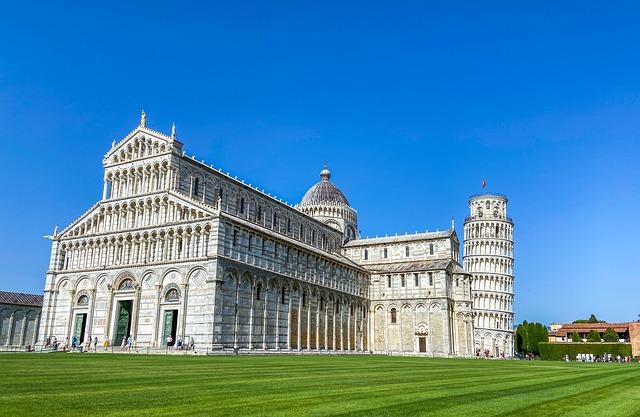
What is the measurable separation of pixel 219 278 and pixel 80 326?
57.2 feet

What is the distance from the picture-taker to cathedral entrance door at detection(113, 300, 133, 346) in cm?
4950

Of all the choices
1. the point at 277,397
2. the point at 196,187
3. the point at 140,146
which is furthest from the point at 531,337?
the point at 277,397

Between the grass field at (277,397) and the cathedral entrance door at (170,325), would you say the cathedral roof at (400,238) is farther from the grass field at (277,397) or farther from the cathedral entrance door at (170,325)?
the grass field at (277,397)

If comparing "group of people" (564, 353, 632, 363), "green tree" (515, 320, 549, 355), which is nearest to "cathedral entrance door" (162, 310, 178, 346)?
"group of people" (564, 353, 632, 363)

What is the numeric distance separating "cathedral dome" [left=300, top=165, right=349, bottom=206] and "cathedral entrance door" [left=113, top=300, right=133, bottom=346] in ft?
132

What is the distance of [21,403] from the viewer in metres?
10.4

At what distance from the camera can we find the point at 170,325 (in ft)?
155

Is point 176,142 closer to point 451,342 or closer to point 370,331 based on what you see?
point 370,331

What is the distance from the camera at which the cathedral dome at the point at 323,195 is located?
8625cm

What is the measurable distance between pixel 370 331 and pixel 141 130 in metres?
39.8

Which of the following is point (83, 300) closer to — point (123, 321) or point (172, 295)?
point (123, 321)

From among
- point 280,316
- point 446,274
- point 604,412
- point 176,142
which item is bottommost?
point 604,412

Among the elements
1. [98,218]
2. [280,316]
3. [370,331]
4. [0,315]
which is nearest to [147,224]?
[98,218]

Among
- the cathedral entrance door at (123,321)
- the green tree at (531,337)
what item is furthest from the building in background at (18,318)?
the green tree at (531,337)
